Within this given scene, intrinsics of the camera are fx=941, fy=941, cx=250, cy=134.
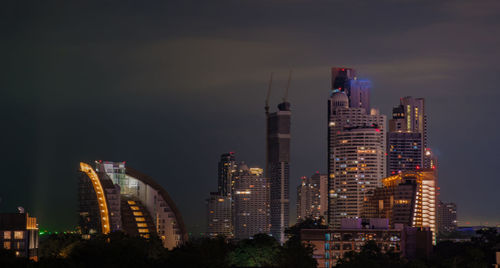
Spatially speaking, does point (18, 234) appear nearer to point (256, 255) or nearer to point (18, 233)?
point (18, 233)

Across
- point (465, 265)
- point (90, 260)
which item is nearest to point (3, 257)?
point (90, 260)

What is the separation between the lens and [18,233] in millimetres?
183375

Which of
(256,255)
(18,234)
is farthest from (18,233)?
(256,255)

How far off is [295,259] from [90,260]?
1548 inches

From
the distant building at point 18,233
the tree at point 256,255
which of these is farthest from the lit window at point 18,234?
the tree at point 256,255

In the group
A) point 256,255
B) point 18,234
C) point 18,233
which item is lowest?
point 256,255

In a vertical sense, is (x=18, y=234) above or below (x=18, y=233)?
below

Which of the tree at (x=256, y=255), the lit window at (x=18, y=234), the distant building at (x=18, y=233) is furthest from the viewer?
the lit window at (x=18, y=234)

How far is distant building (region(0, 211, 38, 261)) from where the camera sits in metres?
182

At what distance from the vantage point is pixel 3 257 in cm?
13325

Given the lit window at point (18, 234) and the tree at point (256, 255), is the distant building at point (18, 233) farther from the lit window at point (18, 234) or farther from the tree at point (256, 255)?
the tree at point (256, 255)

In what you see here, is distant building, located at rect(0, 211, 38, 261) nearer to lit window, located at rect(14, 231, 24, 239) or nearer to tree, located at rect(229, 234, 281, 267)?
lit window, located at rect(14, 231, 24, 239)

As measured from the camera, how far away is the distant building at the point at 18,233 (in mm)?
181500

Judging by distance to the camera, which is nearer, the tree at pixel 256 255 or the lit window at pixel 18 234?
the tree at pixel 256 255
